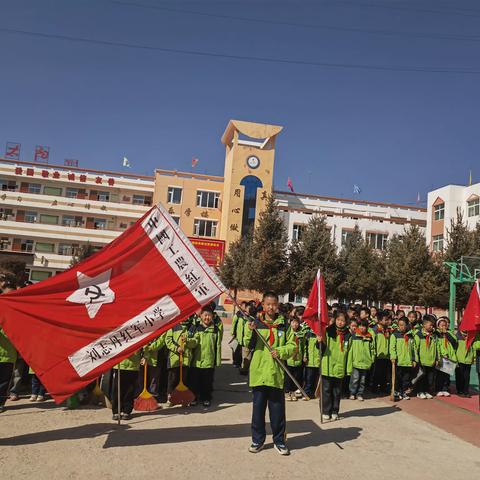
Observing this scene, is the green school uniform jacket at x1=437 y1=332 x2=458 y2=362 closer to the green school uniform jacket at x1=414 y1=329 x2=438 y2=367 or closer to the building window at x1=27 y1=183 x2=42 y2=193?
the green school uniform jacket at x1=414 y1=329 x2=438 y2=367

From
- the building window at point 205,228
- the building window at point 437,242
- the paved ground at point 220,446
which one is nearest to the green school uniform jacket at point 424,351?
Result: the paved ground at point 220,446

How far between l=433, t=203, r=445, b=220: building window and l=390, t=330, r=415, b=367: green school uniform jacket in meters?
32.4

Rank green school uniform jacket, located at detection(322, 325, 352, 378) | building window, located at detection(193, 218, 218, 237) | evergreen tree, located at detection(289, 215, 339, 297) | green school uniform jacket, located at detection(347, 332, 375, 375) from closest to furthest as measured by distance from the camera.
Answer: green school uniform jacket, located at detection(322, 325, 352, 378), green school uniform jacket, located at detection(347, 332, 375, 375), evergreen tree, located at detection(289, 215, 339, 297), building window, located at detection(193, 218, 218, 237)

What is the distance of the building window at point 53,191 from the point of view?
4772 centimetres

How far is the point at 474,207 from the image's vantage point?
3638 centimetres

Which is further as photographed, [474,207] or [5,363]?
[474,207]

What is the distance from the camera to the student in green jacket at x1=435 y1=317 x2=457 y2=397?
32.1ft

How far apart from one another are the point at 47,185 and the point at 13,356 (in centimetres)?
4469

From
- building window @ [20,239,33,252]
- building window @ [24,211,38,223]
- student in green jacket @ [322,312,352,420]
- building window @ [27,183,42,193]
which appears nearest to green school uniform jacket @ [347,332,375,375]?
student in green jacket @ [322,312,352,420]

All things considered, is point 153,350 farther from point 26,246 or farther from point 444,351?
point 26,246

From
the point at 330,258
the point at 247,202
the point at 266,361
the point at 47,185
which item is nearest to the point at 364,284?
the point at 330,258

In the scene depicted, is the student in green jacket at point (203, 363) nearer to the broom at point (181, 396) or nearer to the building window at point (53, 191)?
the broom at point (181, 396)

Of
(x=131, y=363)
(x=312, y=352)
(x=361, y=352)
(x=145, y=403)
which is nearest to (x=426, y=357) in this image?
(x=361, y=352)

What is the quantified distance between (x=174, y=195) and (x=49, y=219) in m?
12.8
